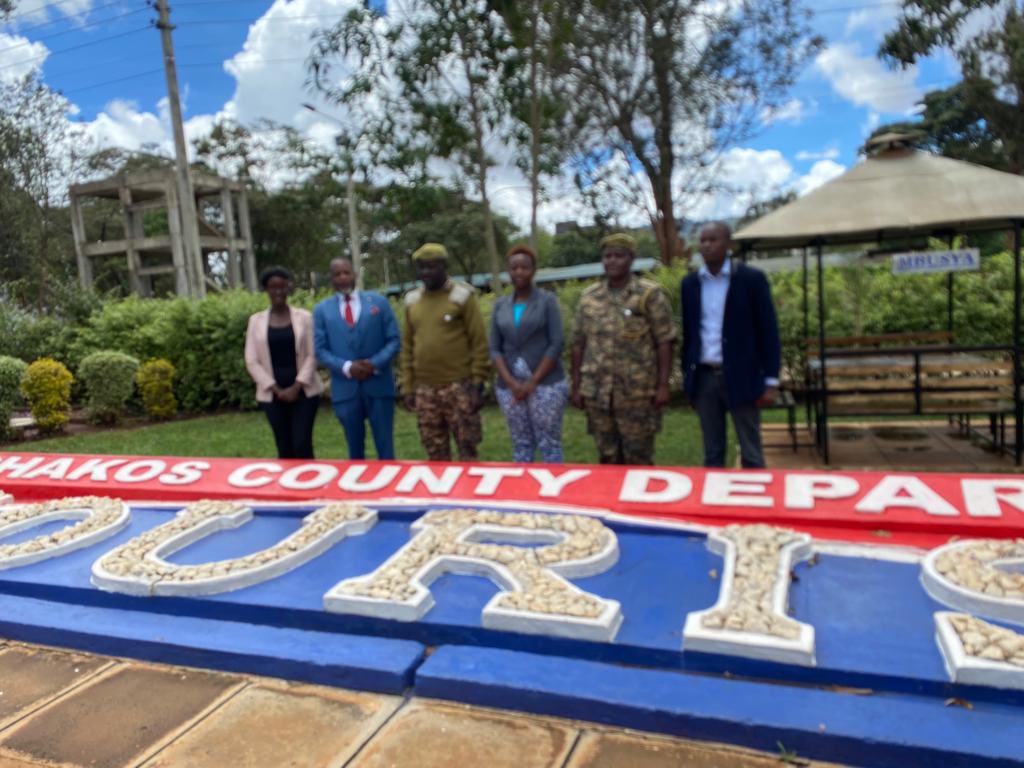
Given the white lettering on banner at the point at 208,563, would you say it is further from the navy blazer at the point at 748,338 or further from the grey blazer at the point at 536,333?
the navy blazer at the point at 748,338

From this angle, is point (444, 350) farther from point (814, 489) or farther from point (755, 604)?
point (755, 604)

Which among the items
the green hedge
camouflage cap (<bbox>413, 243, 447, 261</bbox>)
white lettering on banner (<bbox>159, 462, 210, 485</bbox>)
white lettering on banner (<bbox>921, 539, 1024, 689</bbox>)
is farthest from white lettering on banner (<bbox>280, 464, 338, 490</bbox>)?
the green hedge

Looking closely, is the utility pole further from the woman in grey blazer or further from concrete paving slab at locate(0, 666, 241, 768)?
concrete paving slab at locate(0, 666, 241, 768)

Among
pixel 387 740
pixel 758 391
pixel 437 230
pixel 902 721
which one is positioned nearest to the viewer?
pixel 902 721

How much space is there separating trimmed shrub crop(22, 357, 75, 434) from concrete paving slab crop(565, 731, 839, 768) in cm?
846

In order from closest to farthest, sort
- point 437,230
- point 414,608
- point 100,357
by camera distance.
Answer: point 414,608, point 100,357, point 437,230

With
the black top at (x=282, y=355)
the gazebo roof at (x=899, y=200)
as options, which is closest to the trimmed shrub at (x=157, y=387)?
the black top at (x=282, y=355)

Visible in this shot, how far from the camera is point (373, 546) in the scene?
320 centimetres

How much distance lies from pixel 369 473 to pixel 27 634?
159 centimetres

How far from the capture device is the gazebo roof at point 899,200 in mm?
4824

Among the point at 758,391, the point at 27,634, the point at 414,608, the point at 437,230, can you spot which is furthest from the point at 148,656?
the point at 437,230

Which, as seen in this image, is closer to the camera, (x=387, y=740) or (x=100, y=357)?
(x=387, y=740)

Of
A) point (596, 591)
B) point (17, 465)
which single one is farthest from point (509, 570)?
point (17, 465)

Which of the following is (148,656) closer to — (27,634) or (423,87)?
(27,634)
